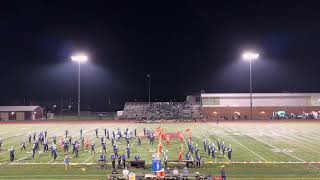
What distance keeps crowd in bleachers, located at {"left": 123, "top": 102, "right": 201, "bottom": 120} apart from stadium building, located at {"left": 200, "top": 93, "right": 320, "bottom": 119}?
2192 mm

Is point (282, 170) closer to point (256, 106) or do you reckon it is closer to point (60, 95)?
point (256, 106)

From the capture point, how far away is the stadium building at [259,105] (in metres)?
77.9

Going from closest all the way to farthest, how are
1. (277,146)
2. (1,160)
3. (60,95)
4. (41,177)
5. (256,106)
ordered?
(41,177) < (1,160) < (277,146) < (256,106) < (60,95)

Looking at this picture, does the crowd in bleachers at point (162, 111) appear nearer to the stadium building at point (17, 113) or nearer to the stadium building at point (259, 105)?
the stadium building at point (259, 105)

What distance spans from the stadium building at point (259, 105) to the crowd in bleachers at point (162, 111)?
2.19m

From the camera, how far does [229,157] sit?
944 inches

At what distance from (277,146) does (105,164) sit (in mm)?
13817

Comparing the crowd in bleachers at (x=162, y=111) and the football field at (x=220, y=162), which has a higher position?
the crowd in bleachers at (x=162, y=111)

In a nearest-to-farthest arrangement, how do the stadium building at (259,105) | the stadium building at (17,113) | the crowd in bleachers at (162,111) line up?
the crowd in bleachers at (162,111)
the stadium building at (259,105)
the stadium building at (17,113)

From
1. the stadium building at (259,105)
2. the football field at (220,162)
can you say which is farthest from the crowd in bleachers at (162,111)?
the football field at (220,162)

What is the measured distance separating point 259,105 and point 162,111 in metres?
17.6

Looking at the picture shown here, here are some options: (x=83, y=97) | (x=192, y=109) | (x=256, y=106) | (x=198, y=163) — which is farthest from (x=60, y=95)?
(x=198, y=163)

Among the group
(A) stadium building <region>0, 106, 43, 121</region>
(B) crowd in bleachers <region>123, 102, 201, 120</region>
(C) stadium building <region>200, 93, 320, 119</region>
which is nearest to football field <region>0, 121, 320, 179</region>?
(B) crowd in bleachers <region>123, 102, 201, 120</region>

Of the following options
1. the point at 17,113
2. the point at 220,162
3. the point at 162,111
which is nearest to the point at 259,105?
the point at 162,111
